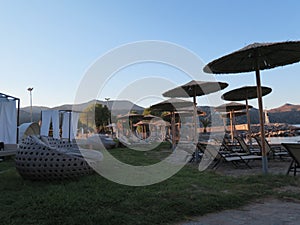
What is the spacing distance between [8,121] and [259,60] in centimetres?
948

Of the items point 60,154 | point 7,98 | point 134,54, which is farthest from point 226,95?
point 7,98

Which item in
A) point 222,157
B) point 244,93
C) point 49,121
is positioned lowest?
point 222,157

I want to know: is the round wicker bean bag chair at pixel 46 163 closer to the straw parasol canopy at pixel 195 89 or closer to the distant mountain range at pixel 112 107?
the straw parasol canopy at pixel 195 89

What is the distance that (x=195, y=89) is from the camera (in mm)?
8609

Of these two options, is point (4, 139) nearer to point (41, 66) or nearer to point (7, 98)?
point (7, 98)

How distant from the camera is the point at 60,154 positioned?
445 cm

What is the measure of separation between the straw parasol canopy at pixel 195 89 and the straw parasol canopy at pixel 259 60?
2171 millimetres

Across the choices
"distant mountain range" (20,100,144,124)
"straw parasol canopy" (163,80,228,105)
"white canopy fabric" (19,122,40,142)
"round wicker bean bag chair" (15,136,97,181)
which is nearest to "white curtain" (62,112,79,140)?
"distant mountain range" (20,100,144,124)

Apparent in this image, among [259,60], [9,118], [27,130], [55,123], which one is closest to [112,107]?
[55,123]

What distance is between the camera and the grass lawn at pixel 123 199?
2.66 meters

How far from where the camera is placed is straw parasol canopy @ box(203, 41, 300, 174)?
15.4 feet

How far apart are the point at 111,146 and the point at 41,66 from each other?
596cm

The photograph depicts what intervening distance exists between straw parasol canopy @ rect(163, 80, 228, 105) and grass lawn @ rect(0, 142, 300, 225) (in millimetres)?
3873

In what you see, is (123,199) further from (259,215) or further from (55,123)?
(55,123)
